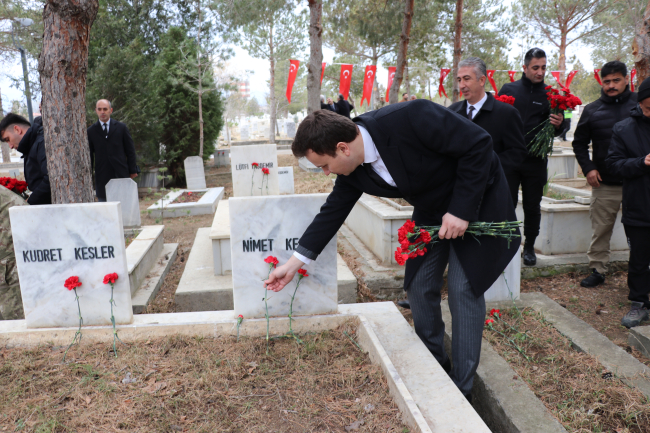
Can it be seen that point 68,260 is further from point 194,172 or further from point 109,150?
point 194,172

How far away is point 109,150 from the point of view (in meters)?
6.41

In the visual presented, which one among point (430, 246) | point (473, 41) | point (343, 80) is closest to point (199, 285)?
point (430, 246)

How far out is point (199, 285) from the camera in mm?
3934

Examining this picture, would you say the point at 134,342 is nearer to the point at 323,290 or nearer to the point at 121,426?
the point at 121,426

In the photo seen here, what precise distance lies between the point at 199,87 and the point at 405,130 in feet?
36.7

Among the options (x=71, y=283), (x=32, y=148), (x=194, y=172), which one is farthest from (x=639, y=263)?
(x=194, y=172)

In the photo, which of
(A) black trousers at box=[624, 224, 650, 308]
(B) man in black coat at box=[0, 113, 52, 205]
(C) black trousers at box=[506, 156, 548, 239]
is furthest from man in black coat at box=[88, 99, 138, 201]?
(A) black trousers at box=[624, 224, 650, 308]

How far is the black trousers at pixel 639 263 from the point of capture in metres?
3.28

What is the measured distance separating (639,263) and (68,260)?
374 cm

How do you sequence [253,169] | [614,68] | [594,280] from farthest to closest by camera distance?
[253,169] < [594,280] < [614,68]

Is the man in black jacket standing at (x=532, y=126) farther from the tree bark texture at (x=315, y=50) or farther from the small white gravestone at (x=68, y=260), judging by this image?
the tree bark texture at (x=315, y=50)

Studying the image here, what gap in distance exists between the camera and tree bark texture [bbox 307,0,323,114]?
30.3 feet

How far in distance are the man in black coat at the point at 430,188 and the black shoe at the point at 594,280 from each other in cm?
239

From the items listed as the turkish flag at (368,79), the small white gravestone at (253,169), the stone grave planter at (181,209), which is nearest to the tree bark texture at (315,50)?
the stone grave planter at (181,209)
